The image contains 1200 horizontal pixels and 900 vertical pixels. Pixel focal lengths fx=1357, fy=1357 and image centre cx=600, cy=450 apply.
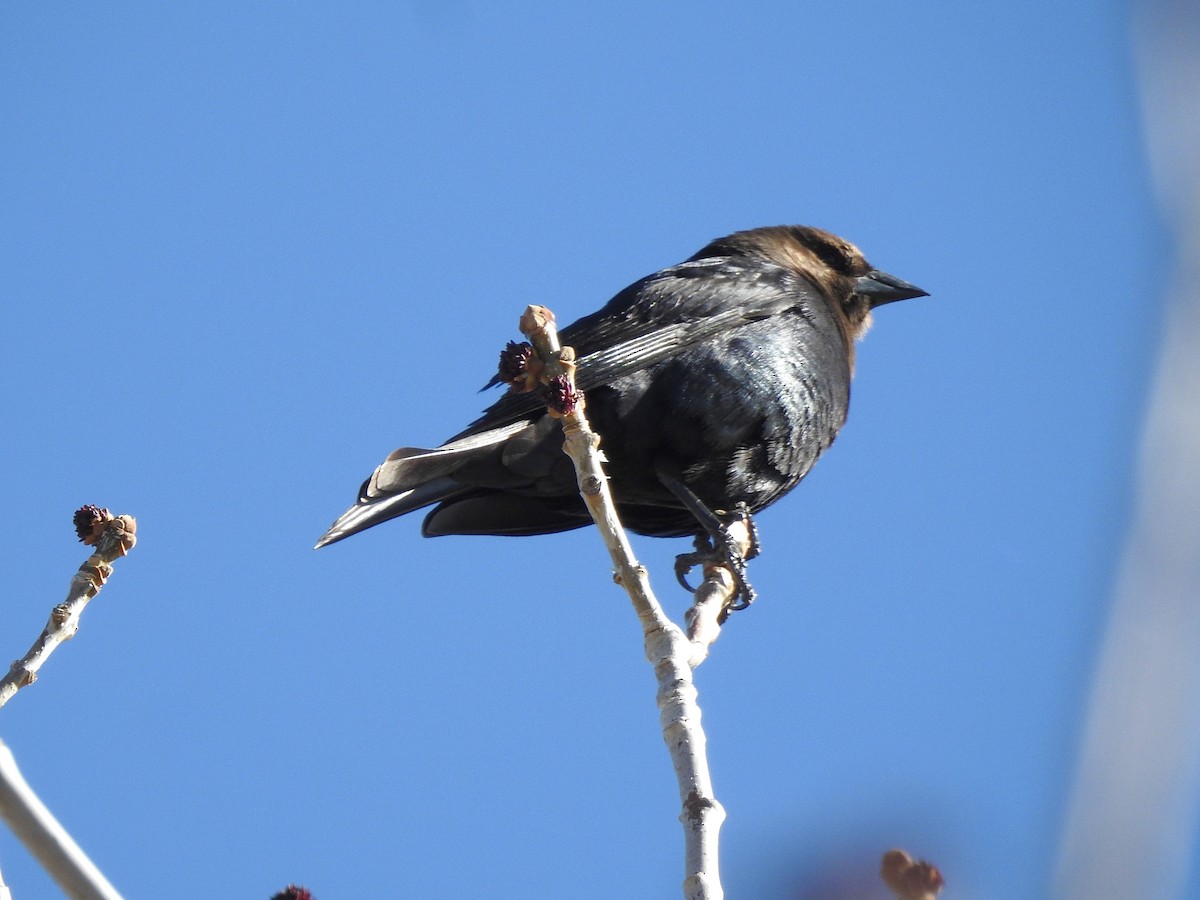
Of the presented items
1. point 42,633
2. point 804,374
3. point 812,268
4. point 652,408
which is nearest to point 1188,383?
point 42,633

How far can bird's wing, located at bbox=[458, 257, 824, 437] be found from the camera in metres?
4.91

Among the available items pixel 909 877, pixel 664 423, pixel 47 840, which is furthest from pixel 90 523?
pixel 664 423

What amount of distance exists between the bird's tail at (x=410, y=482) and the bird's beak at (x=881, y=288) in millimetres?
2619

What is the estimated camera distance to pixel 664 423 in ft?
16.3

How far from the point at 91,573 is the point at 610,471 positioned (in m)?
2.48

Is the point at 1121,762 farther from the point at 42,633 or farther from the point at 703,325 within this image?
the point at 703,325

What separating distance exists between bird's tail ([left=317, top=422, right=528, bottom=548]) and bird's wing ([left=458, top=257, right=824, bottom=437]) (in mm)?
113

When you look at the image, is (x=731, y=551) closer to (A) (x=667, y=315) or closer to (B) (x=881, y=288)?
(A) (x=667, y=315)

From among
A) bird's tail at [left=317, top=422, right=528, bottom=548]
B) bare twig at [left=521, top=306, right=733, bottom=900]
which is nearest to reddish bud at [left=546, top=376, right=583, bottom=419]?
bare twig at [left=521, top=306, right=733, bottom=900]

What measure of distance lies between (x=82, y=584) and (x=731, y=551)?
2455 mm

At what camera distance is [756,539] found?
5.04 metres

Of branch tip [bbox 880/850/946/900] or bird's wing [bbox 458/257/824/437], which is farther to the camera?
bird's wing [bbox 458/257/824/437]

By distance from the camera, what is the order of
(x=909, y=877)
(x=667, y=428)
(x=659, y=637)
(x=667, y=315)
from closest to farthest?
1. (x=909, y=877)
2. (x=659, y=637)
3. (x=667, y=428)
4. (x=667, y=315)

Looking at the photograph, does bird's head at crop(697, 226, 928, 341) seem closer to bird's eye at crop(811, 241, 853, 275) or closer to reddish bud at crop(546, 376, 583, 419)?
bird's eye at crop(811, 241, 853, 275)
